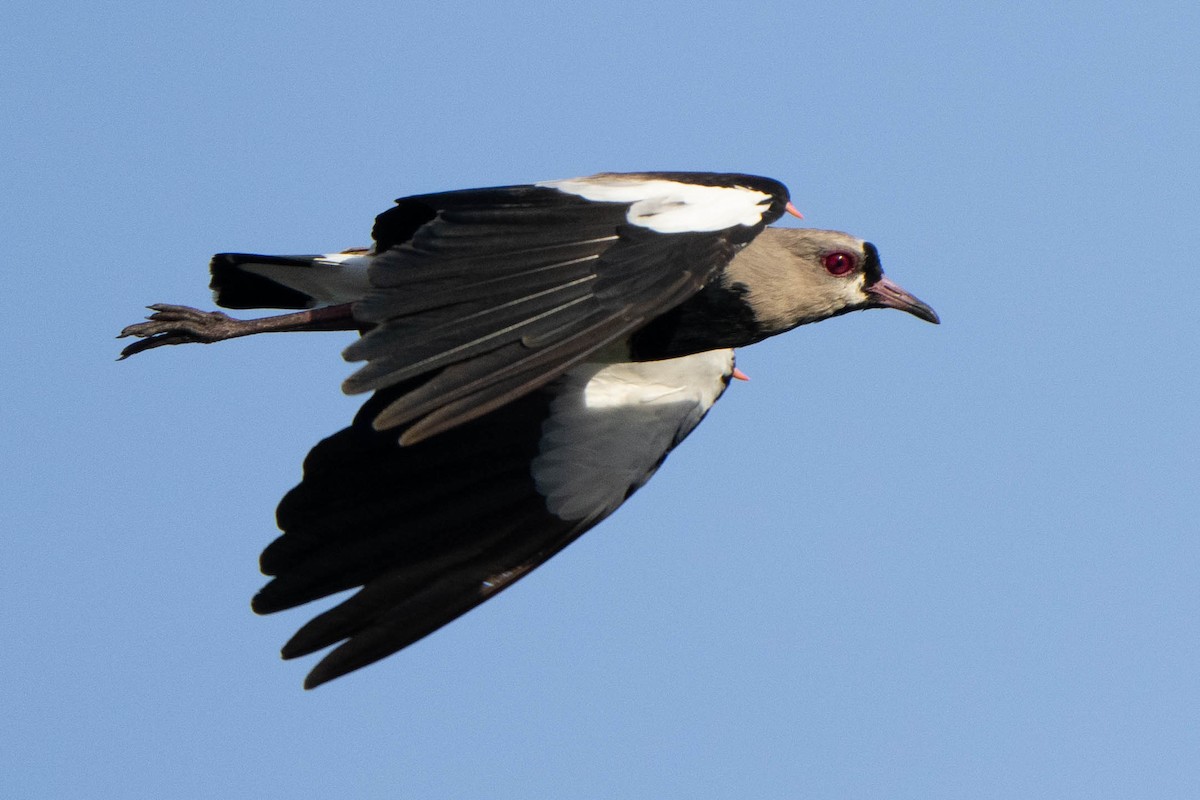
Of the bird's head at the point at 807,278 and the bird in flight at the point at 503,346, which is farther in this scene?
the bird's head at the point at 807,278

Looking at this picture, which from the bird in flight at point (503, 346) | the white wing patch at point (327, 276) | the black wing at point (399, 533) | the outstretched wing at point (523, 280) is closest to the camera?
the outstretched wing at point (523, 280)

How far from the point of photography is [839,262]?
8.97 metres

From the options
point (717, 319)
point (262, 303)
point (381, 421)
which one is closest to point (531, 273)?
point (381, 421)

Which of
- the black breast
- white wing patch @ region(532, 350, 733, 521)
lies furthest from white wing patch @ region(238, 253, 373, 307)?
the black breast

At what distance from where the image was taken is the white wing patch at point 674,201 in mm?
7168

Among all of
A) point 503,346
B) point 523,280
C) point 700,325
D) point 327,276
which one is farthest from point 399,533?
point 503,346

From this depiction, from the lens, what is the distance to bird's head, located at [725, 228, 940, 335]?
8672 millimetres

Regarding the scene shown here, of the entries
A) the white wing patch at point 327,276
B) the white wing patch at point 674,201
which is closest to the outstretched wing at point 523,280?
the white wing patch at point 674,201

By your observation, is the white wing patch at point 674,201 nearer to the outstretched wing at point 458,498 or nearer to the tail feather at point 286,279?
the tail feather at point 286,279

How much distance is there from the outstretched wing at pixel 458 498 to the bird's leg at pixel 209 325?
479 mm

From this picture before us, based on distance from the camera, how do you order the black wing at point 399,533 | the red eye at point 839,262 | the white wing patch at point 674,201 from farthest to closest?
the red eye at point 839,262 → the black wing at point 399,533 → the white wing patch at point 674,201

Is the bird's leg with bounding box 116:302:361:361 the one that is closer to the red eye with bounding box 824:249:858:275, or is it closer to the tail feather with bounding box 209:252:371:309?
the tail feather with bounding box 209:252:371:309

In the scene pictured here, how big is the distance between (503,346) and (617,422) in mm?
2997

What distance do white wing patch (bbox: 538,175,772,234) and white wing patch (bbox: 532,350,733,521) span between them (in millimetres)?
1790
